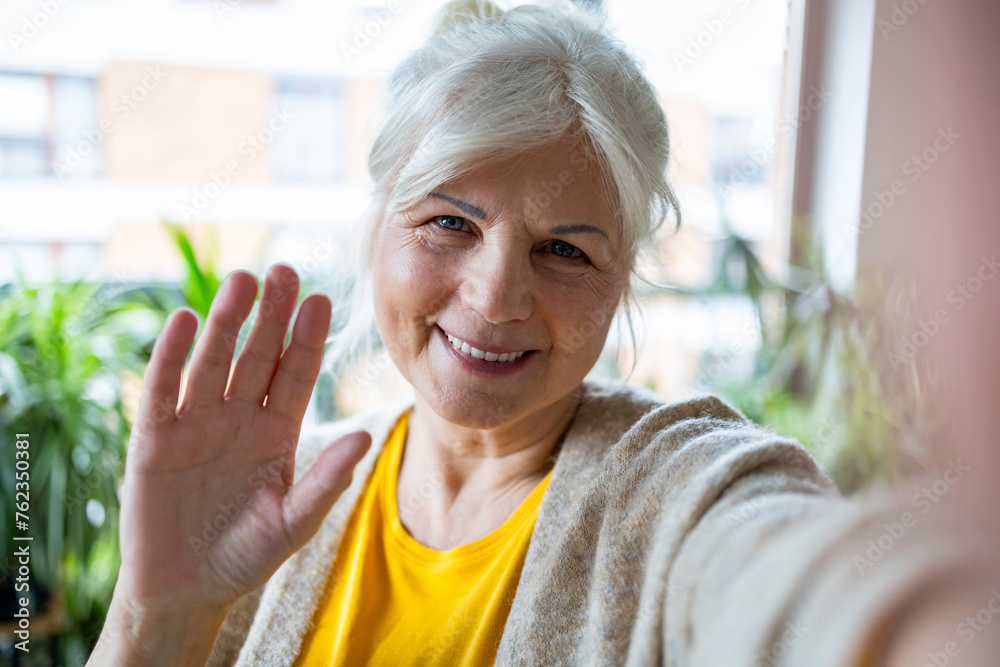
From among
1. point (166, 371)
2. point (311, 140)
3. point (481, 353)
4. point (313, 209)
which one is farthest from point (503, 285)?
point (311, 140)

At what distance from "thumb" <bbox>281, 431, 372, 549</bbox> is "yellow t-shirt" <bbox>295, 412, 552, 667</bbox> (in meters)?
0.23

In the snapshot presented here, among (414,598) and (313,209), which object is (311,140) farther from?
(414,598)

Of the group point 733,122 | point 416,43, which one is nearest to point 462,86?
point 416,43

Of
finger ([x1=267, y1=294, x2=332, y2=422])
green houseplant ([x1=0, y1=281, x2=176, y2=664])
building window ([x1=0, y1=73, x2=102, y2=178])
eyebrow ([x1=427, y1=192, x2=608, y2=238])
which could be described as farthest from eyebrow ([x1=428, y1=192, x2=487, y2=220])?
building window ([x1=0, y1=73, x2=102, y2=178])

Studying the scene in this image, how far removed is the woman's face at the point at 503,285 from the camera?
0.98m

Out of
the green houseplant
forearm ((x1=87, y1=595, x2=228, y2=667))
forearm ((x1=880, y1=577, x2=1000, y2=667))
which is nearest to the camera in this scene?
forearm ((x1=880, y1=577, x2=1000, y2=667))

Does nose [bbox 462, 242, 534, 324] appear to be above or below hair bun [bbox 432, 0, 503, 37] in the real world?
below

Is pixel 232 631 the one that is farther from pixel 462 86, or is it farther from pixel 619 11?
pixel 619 11

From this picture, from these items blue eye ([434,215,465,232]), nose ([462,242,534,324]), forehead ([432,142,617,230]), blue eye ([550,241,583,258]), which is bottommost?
nose ([462,242,534,324])

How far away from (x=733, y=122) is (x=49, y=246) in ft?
8.55

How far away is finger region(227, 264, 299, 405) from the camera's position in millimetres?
934

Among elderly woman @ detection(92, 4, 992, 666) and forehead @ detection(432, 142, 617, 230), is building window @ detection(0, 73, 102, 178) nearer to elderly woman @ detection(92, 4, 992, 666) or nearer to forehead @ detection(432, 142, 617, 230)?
elderly woman @ detection(92, 4, 992, 666)

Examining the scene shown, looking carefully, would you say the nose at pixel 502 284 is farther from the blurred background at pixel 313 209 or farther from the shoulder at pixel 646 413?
the blurred background at pixel 313 209

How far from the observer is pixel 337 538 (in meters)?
1.16
